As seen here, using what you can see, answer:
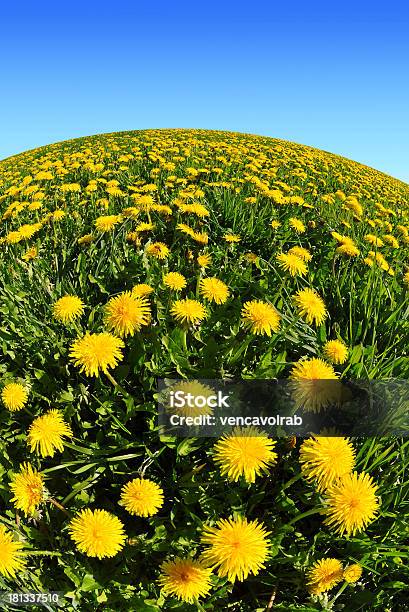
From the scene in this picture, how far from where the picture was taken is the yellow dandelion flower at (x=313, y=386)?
65.2 inches

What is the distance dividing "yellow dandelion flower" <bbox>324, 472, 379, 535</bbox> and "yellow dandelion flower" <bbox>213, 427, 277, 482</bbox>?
0.75 feet

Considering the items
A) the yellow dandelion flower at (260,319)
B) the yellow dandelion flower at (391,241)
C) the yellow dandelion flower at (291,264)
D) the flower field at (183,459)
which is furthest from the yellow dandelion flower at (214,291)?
the yellow dandelion flower at (391,241)

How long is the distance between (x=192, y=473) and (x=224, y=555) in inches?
18.2

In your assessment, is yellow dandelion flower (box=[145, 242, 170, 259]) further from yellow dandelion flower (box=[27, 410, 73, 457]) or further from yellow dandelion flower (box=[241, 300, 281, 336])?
yellow dandelion flower (box=[27, 410, 73, 457])

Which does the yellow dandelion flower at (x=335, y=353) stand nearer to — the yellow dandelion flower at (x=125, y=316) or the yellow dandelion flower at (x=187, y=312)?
the yellow dandelion flower at (x=187, y=312)

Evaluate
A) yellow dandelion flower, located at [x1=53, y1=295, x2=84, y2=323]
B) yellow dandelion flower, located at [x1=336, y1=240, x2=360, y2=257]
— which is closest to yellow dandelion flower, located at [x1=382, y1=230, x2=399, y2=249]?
yellow dandelion flower, located at [x1=336, y1=240, x2=360, y2=257]

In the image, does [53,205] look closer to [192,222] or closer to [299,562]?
[192,222]

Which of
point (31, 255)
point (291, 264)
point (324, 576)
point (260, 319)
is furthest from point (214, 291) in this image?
point (31, 255)

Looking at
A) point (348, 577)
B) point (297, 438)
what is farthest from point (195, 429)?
point (348, 577)

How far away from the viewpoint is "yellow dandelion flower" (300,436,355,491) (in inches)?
54.2

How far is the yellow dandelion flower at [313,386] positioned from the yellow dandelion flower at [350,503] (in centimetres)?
34

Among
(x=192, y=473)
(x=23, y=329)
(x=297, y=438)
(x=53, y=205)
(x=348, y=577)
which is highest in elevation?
(x=53, y=205)

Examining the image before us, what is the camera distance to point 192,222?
363cm

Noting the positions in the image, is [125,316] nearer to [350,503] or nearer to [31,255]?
[350,503]
